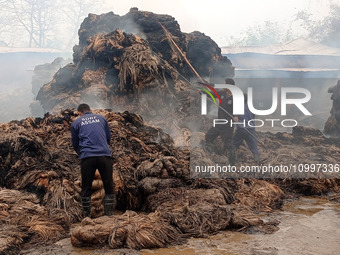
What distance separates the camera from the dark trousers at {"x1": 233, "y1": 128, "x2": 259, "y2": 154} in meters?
8.67

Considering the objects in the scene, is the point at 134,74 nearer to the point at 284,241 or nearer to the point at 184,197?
the point at 184,197

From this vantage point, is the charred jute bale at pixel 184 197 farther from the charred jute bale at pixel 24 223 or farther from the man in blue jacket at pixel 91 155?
the charred jute bale at pixel 24 223

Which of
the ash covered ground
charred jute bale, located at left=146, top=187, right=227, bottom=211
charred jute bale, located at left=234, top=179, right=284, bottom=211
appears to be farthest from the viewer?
charred jute bale, located at left=234, top=179, right=284, bottom=211

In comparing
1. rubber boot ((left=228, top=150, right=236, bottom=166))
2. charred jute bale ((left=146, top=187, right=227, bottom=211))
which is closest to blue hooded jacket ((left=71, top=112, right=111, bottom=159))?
charred jute bale ((left=146, top=187, right=227, bottom=211))

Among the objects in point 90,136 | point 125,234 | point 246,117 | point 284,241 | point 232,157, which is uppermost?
point 246,117

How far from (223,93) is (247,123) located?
A: 0.89m

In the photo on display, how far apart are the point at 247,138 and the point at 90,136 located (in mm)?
4274

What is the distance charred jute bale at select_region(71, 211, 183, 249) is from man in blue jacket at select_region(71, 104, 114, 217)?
0.81 m

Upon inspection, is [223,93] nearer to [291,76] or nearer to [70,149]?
[70,149]

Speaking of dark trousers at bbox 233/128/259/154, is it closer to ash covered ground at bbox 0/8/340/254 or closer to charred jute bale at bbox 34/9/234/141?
ash covered ground at bbox 0/8/340/254

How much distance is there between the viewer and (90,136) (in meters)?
5.38

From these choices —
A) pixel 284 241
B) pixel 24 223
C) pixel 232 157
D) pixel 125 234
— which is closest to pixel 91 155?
pixel 24 223

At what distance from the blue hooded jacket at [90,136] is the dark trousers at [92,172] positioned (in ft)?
0.23

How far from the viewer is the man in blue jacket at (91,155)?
17.4ft
